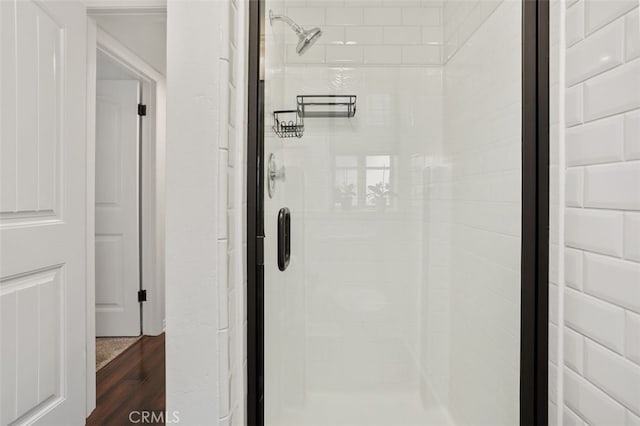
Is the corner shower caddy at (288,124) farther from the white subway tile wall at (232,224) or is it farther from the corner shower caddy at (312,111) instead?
the white subway tile wall at (232,224)

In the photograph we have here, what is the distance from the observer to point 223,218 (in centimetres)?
85

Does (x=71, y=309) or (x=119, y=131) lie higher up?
(x=119, y=131)

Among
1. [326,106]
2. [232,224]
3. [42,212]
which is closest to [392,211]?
[326,106]

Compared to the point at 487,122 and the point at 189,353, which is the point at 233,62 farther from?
the point at 487,122

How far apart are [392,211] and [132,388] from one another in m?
1.86

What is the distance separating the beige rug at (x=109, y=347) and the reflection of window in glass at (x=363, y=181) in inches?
82.8

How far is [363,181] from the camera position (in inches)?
68.7

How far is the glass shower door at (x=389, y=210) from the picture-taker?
136 centimetres

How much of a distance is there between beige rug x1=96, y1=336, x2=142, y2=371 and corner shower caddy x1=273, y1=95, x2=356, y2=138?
2214 millimetres

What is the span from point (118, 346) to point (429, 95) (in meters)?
2.82

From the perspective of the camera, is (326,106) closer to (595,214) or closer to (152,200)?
(595,214)

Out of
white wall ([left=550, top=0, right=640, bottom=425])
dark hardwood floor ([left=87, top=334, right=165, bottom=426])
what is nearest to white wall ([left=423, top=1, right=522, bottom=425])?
white wall ([left=550, top=0, right=640, bottom=425])

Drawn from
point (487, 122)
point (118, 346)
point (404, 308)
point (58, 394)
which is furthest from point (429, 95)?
point (118, 346)

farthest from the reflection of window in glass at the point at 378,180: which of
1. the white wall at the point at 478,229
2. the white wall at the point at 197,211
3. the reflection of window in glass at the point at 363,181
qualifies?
the white wall at the point at 197,211
